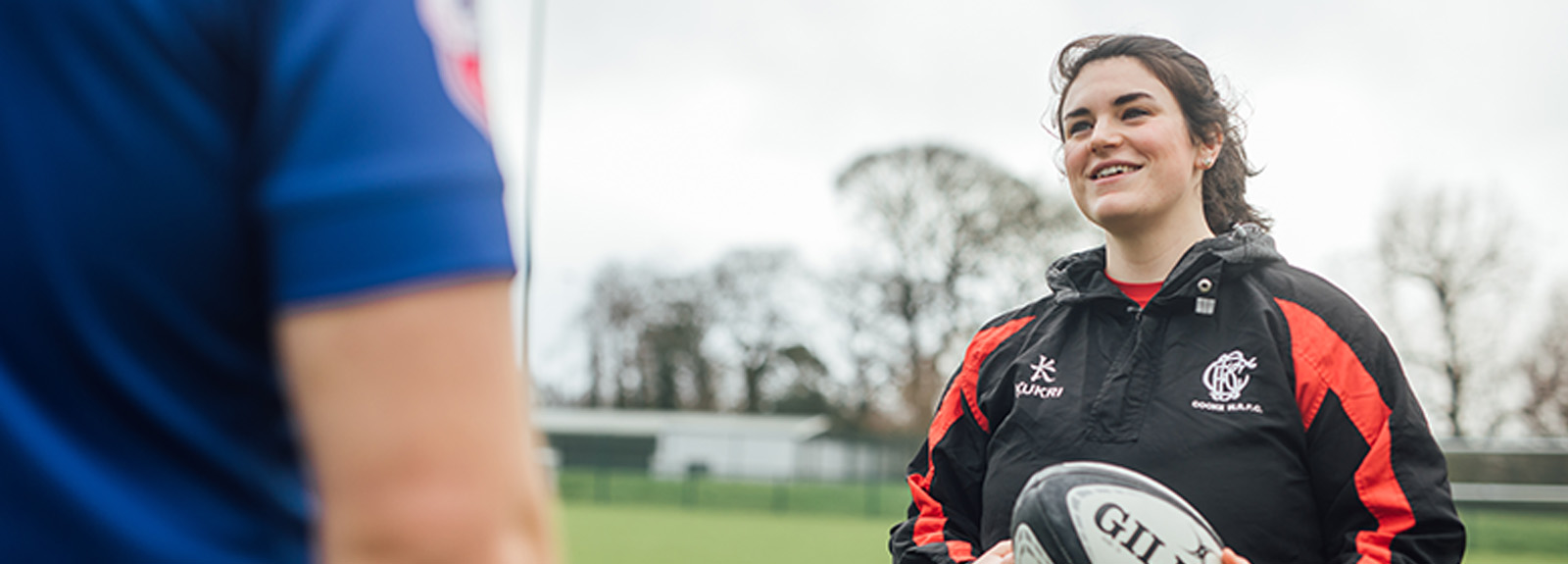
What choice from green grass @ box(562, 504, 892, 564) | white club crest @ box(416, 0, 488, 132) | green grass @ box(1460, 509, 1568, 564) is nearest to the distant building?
green grass @ box(562, 504, 892, 564)

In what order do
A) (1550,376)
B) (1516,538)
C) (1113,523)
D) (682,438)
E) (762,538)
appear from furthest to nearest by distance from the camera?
1. (682,438)
2. (1550,376)
3. (1516,538)
4. (762,538)
5. (1113,523)

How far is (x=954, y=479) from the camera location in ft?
9.54

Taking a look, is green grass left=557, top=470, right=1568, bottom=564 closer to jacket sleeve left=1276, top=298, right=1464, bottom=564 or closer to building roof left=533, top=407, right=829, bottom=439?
jacket sleeve left=1276, top=298, right=1464, bottom=564

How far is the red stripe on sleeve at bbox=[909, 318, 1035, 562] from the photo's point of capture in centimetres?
289

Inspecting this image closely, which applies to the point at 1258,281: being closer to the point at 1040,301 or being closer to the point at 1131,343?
the point at 1131,343

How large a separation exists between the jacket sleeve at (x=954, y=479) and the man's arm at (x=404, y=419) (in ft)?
7.02

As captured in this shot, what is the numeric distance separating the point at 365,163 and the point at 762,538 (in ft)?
57.0

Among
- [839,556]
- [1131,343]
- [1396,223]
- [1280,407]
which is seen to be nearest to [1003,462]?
[1131,343]

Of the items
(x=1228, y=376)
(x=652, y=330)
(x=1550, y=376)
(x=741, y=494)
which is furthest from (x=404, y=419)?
(x=652, y=330)

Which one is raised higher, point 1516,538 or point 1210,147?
point 1210,147

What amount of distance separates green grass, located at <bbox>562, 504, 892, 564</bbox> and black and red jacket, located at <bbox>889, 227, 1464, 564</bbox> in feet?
32.0

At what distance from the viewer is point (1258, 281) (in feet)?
8.59

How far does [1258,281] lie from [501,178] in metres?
2.23

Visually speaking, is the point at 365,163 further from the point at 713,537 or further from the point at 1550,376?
the point at 1550,376
